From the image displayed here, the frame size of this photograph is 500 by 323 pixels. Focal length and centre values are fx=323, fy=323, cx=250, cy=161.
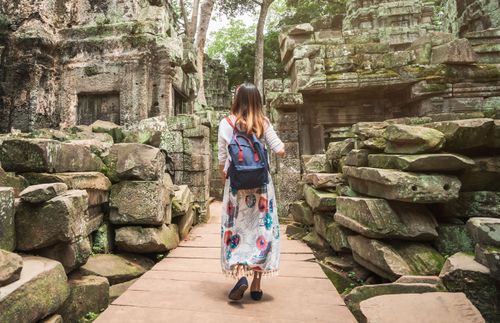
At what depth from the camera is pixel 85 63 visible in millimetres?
9461

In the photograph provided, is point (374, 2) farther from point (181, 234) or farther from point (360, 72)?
point (181, 234)

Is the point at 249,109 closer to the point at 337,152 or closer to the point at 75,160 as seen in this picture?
the point at 75,160

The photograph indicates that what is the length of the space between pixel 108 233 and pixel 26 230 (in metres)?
1.20

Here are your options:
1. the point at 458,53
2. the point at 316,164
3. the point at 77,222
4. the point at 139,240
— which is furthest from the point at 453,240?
the point at 458,53

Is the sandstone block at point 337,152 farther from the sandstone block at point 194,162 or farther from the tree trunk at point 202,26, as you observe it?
the tree trunk at point 202,26

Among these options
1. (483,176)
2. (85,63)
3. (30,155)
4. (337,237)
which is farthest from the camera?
(85,63)

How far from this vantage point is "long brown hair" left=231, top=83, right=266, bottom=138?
8.91 feet

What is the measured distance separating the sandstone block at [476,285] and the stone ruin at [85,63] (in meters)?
8.37

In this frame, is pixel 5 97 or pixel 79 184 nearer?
pixel 79 184

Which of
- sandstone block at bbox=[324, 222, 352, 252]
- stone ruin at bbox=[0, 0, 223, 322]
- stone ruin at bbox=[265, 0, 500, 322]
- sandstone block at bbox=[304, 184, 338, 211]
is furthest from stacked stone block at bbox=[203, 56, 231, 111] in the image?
sandstone block at bbox=[324, 222, 352, 252]

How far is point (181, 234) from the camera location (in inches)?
187

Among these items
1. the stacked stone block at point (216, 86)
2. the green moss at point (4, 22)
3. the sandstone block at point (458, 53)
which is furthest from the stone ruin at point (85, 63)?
the stacked stone block at point (216, 86)

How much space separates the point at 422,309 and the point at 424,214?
1.18 metres

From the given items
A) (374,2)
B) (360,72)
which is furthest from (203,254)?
(374,2)
